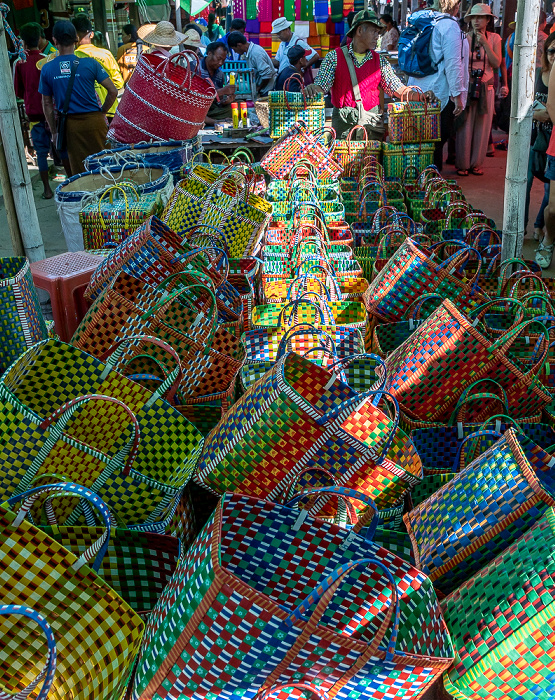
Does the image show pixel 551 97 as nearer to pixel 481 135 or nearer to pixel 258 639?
pixel 481 135

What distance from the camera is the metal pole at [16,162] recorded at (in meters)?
A: 2.73

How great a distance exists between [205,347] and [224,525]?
0.83 metres

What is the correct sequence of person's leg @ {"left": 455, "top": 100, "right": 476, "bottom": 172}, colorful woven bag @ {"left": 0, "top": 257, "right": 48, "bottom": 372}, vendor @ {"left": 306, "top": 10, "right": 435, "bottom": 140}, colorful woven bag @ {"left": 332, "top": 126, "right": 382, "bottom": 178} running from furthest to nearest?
person's leg @ {"left": 455, "top": 100, "right": 476, "bottom": 172} < vendor @ {"left": 306, "top": 10, "right": 435, "bottom": 140} < colorful woven bag @ {"left": 332, "top": 126, "right": 382, "bottom": 178} < colorful woven bag @ {"left": 0, "top": 257, "right": 48, "bottom": 372}

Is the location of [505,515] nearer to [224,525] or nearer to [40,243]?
[224,525]

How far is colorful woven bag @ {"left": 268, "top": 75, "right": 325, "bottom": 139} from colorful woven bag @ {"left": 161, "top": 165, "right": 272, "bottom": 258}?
223 cm

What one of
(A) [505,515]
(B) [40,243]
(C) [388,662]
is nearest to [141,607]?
(C) [388,662]

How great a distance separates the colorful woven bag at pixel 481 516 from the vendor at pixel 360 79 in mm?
4797

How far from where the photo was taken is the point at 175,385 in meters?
1.69

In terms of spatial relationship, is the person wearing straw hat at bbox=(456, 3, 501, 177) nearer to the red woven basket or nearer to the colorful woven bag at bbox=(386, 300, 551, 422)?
the red woven basket

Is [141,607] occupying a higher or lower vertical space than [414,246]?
lower

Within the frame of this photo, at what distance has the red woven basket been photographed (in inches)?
166

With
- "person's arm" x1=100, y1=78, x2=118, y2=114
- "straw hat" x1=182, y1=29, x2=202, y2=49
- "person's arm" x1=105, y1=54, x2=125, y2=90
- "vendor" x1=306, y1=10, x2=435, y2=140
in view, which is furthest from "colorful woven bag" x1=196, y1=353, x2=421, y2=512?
"straw hat" x1=182, y1=29, x2=202, y2=49

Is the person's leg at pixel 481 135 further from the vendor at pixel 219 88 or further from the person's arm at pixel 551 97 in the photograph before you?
the person's arm at pixel 551 97

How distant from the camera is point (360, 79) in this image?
18.7ft
